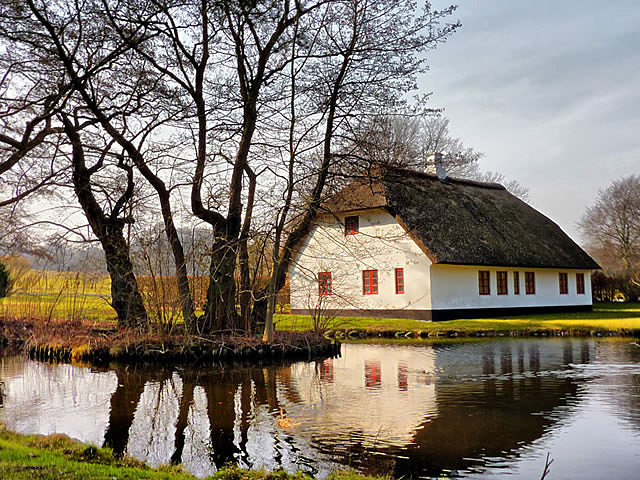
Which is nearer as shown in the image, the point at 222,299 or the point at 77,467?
the point at 77,467

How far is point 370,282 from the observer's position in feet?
81.0

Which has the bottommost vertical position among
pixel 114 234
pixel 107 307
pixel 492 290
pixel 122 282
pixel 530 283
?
pixel 107 307

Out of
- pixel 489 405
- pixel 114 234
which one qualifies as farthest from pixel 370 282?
pixel 489 405

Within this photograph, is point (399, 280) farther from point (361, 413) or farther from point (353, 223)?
point (361, 413)

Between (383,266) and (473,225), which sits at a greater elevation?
(473,225)

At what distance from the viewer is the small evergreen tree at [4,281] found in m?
19.1

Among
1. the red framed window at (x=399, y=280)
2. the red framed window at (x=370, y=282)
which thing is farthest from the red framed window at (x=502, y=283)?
the red framed window at (x=370, y=282)

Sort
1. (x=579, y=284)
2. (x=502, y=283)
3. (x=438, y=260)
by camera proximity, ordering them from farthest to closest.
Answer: (x=579, y=284)
(x=502, y=283)
(x=438, y=260)

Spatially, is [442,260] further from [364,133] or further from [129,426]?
[129,426]

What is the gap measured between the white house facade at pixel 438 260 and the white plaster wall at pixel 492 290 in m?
0.04

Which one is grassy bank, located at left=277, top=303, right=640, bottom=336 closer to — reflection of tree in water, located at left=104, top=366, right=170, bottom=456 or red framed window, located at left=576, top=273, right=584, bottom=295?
reflection of tree in water, located at left=104, top=366, right=170, bottom=456

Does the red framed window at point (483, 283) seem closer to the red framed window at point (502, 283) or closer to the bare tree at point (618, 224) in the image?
the red framed window at point (502, 283)

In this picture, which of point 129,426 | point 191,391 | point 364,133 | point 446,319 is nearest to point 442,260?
point 446,319

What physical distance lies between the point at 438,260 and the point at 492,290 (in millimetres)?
4911
